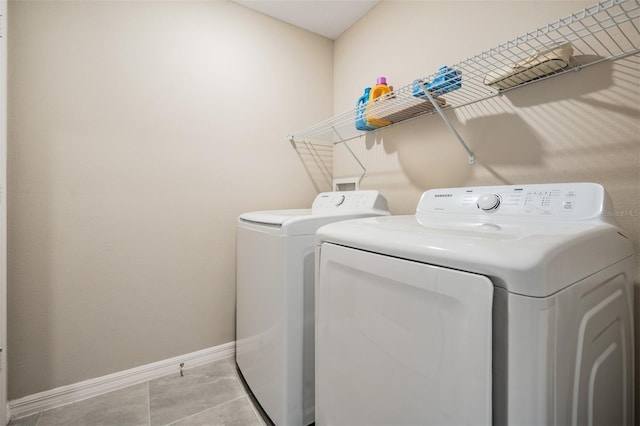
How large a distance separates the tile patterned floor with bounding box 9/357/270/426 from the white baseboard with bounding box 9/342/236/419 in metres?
0.03

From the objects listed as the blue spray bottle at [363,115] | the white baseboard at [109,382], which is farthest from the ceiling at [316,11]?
the white baseboard at [109,382]

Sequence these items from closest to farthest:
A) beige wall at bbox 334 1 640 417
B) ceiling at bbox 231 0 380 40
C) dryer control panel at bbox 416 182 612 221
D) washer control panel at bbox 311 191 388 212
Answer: dryer control panel at bbox 416 182 612 221 < beige wall at bbox 334 1 640 417 < washer control panel at bbox 311 191 388 212 < ceiling at bbox 231 0 380 40

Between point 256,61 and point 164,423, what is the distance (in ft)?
7.18

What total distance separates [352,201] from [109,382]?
5.57ft

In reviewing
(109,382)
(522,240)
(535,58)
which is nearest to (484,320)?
(522,240)

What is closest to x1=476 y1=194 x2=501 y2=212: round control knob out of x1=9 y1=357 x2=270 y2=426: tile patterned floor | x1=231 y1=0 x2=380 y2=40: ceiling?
x1=9 y1=357 x2=270 y2=426: tile patterned floor

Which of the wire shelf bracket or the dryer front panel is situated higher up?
the wire shelf bracket

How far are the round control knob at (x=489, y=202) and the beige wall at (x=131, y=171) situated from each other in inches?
54.4

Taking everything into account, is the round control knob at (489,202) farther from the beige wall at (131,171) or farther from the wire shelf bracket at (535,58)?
the beige wall at (131,171)

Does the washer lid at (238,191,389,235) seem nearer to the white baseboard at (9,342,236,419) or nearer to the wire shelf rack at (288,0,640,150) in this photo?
the wire shelf rack at (288,0,640,150)

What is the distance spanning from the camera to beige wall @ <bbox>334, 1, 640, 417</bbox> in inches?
37.3

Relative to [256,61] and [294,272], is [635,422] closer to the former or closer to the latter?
[294,272]

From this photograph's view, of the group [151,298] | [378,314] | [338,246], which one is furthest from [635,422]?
[151,298]

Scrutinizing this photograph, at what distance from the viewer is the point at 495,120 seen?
128 centimetres
